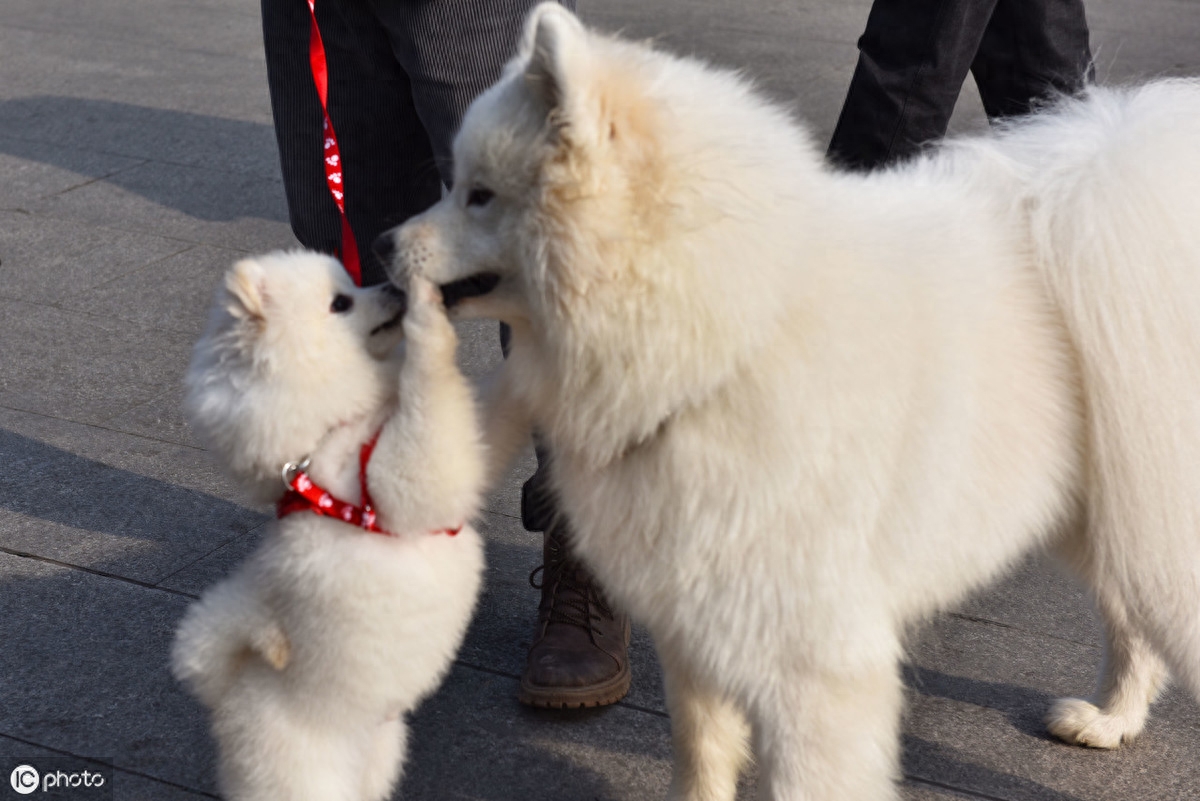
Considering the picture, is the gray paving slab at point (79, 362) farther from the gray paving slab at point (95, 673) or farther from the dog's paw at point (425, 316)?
the dog's paw at point (425, 316)

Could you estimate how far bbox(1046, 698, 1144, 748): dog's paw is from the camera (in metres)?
2.95

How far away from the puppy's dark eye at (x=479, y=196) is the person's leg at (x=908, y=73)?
1588 millimetres

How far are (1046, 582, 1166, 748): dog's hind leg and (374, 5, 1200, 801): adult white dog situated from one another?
516 millimetres

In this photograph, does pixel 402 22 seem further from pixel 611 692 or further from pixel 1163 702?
pixel 1163 702

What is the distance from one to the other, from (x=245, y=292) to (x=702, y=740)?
133 centimetres

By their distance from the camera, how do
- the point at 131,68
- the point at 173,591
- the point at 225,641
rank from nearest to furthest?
the point at 225,641 < the point at 173,591 < the point at 131,68

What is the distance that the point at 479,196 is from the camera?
83.7 inches

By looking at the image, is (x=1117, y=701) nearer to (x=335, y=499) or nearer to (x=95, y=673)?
(x=335, y=499)

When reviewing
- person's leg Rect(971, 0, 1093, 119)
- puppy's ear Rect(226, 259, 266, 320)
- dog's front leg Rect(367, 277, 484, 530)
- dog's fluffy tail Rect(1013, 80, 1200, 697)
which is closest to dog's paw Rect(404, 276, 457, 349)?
dog's front leg Rect(367, 277, 484, 530)

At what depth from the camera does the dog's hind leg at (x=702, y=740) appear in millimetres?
2592

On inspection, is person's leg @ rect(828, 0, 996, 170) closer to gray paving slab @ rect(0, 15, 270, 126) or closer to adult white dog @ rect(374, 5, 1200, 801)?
adult white dog @ rect(374, 5, 1200, 801)

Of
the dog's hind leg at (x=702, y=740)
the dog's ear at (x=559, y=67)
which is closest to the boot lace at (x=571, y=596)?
the dog's hind leg at (x=702, y=740)

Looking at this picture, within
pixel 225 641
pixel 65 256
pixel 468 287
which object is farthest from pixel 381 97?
pixel 65 256

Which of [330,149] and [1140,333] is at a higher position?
[1140,333]
